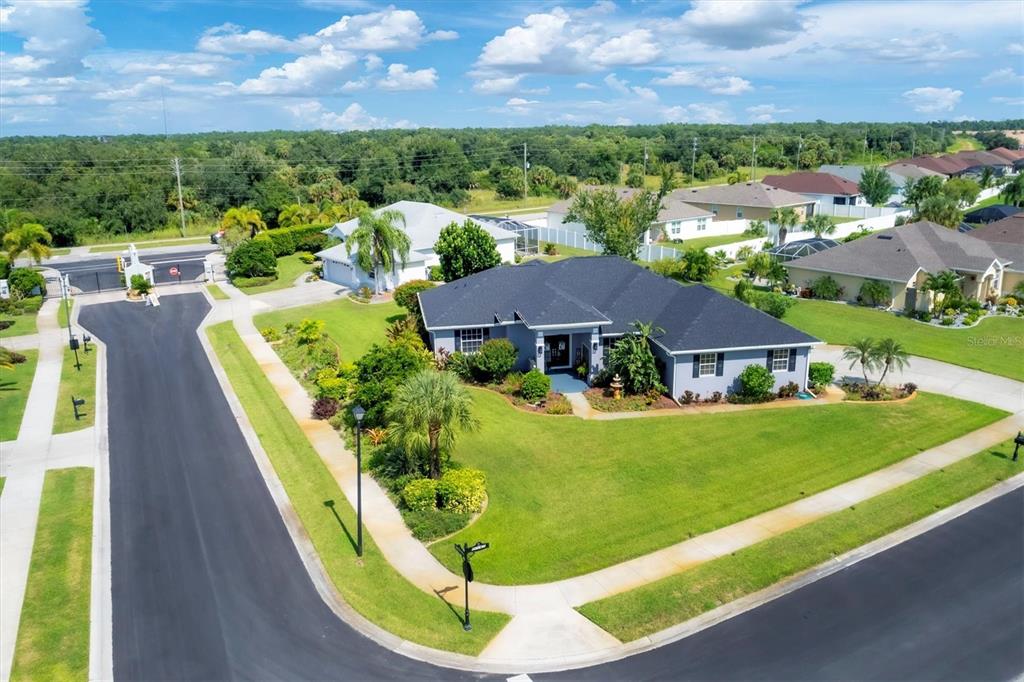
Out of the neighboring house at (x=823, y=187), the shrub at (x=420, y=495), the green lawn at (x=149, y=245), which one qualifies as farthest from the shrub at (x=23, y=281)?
the neighboring house at (x=823, y=187)

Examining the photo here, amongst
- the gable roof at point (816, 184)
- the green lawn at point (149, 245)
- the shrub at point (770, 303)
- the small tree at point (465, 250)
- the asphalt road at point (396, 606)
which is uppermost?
the gable roof at point (816, 184)

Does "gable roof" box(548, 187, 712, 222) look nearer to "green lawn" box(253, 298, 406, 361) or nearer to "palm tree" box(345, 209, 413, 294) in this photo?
"palm tree" box(345, 209, 413, 294)

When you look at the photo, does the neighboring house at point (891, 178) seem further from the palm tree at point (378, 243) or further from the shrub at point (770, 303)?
the palm tree at point (378, 243)

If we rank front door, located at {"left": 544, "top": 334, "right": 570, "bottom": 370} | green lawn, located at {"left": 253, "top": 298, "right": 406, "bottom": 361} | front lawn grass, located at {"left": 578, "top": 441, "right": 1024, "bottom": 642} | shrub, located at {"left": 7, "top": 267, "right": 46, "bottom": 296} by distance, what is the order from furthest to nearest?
shrub, located at {"left": 7, "top": 267, "right": 46, "bottom": 296} < green lawn, located at {"left": 253, "top": 298, "right": 406, "bottom": 361} < front door, located at {"left": 544, "top": 334, "right": 570, "bottom": 370} < front lawn grass, located at {"left": 578, "top": 441, "right": 1024, "bottom": 642}

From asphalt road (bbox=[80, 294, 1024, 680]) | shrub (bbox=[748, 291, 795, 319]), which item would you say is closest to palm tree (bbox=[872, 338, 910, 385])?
asphalt road (bbox=[80, 294, 1024, 680])

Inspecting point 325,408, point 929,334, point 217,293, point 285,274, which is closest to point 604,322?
point 325,408

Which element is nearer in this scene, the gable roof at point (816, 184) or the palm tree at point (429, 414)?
the palm tree at point (429, 414)
